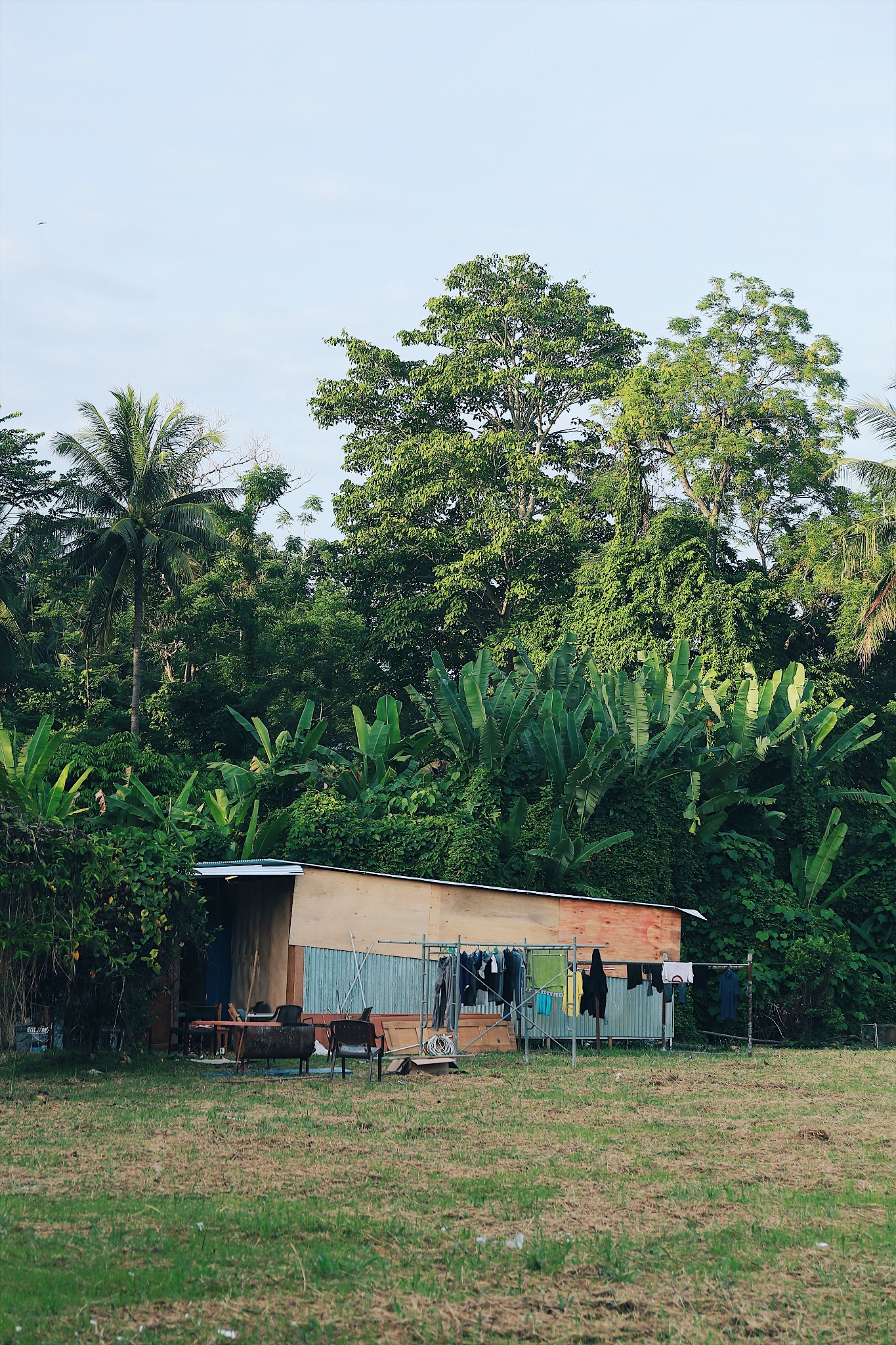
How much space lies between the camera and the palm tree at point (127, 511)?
121ft

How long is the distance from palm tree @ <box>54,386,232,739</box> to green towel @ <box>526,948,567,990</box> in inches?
705

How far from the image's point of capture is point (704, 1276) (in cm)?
715

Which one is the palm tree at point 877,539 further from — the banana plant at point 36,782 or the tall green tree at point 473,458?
the banana plant at point 36,782

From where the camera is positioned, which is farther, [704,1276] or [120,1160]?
[120,1160]

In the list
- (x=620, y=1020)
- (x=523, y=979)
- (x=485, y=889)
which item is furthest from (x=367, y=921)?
(x=620, y=1020)

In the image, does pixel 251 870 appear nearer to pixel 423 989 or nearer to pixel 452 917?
pixel 423 989

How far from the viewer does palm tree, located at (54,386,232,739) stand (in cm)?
3684

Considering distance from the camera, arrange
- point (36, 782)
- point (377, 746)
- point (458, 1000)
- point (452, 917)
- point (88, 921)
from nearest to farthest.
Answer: point (88, 921), point (36, 782), point (458, 1000), point (452, 917), point (377, 746)

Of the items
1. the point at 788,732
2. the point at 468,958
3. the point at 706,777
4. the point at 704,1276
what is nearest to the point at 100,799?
the point at 468,958

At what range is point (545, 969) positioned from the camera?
22.1m

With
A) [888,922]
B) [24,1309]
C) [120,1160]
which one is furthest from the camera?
[888,922]

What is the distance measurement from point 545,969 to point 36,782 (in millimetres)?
8858

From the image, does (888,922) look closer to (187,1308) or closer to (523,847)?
(523,847)

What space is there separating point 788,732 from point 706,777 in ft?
6.75
